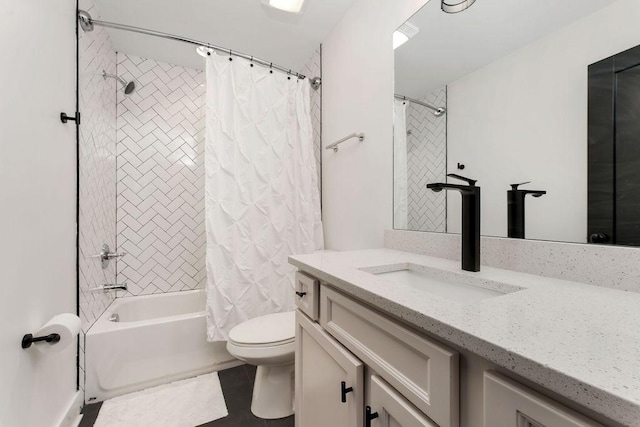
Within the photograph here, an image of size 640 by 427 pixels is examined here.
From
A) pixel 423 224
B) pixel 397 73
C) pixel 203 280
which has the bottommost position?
pixel 203 280

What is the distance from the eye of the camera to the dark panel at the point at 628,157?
2.13 ft

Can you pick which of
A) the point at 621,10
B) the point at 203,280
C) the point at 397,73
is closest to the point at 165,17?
the point at 397,73

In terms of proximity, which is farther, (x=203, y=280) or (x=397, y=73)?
(x=203, y=280)

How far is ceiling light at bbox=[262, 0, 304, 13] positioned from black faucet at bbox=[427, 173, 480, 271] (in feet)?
4.98

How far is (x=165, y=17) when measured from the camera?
1.83 m

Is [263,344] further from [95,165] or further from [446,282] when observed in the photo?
[95,165]

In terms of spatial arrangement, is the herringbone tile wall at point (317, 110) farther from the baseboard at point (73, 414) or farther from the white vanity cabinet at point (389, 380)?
the baseboard at point (73, 414)

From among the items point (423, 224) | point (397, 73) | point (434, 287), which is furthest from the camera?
point (397, 73)

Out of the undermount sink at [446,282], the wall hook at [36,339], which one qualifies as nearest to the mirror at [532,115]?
the undermount sink at [446,282]

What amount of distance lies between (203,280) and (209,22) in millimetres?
2079

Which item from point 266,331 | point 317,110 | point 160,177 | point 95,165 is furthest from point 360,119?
point 160,177

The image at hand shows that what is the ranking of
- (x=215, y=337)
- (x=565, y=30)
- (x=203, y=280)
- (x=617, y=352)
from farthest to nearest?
(x=203, y=280)
(x=215, y=337)
(x=565, y=30)
(x=617, y=352)

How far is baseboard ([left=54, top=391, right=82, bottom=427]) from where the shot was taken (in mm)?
1246

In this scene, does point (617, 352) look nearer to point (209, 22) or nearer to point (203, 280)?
point (209, 22)
